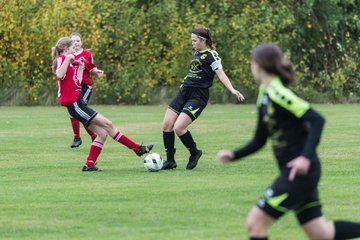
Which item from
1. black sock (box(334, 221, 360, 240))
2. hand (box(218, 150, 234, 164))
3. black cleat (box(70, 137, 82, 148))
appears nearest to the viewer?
hand (box(218, 150, 234, 164))

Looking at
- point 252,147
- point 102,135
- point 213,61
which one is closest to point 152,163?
point 102,135

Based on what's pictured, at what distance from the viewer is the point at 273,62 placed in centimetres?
657

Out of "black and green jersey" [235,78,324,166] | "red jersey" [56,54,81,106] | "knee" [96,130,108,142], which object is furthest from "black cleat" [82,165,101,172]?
"black and green jersey" [235,78,324,166]

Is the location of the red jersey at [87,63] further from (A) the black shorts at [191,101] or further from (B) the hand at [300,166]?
(B) the hand at [300,166]

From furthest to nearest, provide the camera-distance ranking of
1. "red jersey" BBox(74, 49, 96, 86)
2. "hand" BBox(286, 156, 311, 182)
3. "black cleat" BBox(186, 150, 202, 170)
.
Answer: "red jersey" BBox(74, 49, 96, 86) → "black cleat" BBox(186, 150, 202, 170) → "hand" BBox(286, 156, 311, 182)

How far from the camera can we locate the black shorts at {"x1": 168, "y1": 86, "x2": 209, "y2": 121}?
13.3 meters

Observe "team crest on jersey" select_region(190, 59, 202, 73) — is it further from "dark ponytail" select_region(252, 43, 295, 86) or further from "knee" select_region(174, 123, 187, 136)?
"dark ponytail" select_region(252, 43, 295, 86)

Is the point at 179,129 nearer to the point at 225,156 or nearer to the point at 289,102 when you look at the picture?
the point at 225,156

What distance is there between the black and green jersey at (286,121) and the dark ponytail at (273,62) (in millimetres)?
60

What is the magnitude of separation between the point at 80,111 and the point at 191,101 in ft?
4.76

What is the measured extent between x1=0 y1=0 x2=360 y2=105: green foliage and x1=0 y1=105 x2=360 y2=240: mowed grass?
15.5 metres

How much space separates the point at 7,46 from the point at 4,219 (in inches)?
1054

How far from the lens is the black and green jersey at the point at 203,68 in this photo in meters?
13.4

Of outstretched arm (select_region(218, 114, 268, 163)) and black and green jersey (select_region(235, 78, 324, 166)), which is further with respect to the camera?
outstretched arm (select_region(218, 114, 268, 163))
